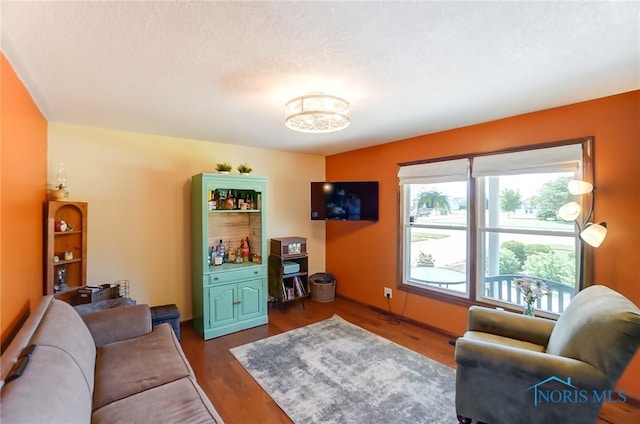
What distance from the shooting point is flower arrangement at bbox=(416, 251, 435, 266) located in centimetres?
355

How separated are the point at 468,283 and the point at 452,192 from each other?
→ 102 centimetres

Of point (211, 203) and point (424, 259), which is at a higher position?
point (211, 203)

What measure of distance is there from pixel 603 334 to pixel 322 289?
3290 millimetres

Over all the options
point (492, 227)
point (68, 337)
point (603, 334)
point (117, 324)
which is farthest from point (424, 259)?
point (68, 337)

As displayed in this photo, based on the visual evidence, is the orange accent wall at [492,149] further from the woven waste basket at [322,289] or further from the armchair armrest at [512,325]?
the armchair armrest at [512,325]

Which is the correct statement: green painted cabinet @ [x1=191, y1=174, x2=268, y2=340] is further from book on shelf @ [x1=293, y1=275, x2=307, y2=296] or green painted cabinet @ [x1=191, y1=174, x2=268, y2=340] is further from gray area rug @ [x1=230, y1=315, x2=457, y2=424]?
book on shelf @ [x1=293, y1=275, x2=307, y2=296]

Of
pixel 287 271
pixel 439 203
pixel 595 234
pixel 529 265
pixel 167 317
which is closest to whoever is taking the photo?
pixel 595 234

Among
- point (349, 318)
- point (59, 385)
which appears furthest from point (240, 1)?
point (349, 318)

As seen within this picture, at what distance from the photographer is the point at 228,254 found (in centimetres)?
384

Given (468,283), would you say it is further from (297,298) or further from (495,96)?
(297,298)

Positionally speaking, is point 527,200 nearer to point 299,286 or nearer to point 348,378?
point 348,378

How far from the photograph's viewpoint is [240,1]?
118cm

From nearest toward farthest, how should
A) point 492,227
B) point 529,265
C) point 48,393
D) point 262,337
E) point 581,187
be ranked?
1. point 48,393
2. point 581,187
3. point 529,265
4. point 492,227
5. point 262,337

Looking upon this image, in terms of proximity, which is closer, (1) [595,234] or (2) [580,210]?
(1) [595,234]
